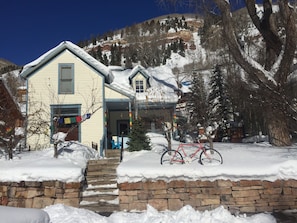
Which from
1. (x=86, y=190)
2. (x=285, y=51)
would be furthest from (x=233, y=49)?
(x=86, y=190)

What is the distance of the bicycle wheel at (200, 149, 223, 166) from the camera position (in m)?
7.91

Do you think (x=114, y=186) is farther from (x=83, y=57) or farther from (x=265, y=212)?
(x=83, y=57)

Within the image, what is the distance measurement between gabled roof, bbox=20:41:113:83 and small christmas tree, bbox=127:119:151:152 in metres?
4.63

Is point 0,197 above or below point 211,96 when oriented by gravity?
below

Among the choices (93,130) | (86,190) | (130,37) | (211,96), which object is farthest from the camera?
(130,37)

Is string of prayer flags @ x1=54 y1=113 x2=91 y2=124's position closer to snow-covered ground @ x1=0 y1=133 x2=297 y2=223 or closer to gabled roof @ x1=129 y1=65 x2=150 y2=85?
snow-covered ground @ x1=0 y1=133 x2=297 y2=223

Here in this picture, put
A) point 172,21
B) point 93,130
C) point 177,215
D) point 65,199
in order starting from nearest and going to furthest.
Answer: point 177,215 → point 65,199 → point 93,130 → point 172,21

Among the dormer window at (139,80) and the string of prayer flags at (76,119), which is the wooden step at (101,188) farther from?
the dormer window at (139,80)

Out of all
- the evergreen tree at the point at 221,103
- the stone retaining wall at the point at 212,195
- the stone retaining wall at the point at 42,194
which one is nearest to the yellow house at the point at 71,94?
the stone retaining wall at the point at 42,194

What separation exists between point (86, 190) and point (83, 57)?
8.32 metres

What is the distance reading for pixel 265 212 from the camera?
22.9ft

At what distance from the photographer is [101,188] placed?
8.41m

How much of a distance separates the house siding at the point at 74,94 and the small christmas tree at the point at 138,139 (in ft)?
10.9

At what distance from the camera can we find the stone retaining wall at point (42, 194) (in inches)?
296
